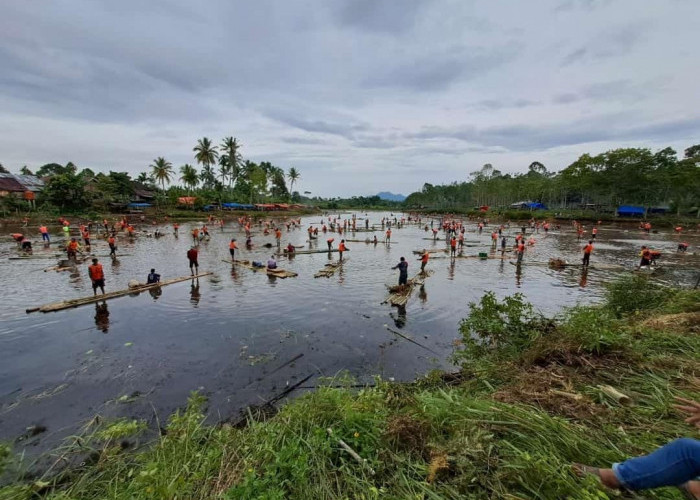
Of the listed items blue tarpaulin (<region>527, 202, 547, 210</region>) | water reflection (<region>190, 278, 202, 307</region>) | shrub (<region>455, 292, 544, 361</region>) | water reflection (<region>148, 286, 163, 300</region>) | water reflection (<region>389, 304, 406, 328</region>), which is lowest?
water reflection (<region>389, 304, 406, 328</region>)

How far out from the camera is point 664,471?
9.79ft

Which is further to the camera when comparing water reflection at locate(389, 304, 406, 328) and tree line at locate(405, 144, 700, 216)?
tree line at locate(405, 144, 700, 216)

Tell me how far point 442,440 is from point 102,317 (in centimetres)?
1518

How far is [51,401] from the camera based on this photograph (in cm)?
809

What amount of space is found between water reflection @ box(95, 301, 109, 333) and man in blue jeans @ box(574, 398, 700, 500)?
49.8ft

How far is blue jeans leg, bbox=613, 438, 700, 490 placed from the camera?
290cm

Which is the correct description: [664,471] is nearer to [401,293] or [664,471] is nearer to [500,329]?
[500,329]

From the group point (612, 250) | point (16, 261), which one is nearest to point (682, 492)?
point (16, 261)

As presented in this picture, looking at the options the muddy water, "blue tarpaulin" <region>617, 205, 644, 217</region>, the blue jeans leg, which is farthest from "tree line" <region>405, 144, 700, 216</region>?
the blue jeans leg

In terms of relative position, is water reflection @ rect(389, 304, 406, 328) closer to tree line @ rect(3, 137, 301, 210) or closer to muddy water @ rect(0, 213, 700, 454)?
muddy water @ rect(0, 213, 700, 454)

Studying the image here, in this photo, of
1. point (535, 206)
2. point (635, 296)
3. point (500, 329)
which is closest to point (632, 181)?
point (535, 206)

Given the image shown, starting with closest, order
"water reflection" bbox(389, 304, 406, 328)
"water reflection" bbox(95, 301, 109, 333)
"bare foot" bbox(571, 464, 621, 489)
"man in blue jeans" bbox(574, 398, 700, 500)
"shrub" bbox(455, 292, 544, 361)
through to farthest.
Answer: "man in blue jeans" bbox(574, 398, 700, 500), "bare foot" bbox(571, 464, 621, 489), "shrub" bbox(455, 292, 544, 361), "water reflection" bbox(95, 301, 109, 333), "water reflection" bbox(389, 304, 406, 328)

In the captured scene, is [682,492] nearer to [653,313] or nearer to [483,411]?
[483,411]

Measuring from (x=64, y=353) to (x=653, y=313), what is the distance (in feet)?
62.5
